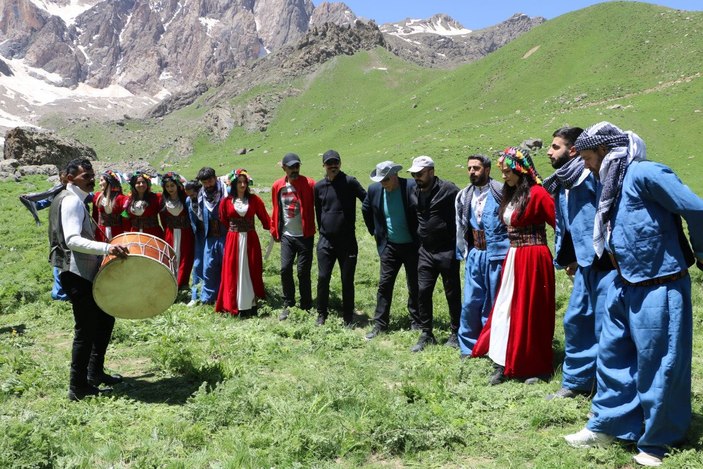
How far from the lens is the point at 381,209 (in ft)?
26.2

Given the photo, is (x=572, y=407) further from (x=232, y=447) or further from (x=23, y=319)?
(x=23, y=319)

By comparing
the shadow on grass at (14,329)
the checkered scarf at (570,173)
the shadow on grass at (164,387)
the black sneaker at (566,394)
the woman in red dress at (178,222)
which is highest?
the checkered scarf at (570,173)

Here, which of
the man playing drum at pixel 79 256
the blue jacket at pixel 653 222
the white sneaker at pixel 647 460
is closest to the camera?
the blue jacket at pixel 653 222

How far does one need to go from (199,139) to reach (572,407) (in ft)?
279

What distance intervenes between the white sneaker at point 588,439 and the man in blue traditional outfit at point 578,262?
0.87 meters

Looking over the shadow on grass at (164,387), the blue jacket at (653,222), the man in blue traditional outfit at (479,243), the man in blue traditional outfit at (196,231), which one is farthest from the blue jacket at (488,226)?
the man in blue traditional outfit at (196,231)

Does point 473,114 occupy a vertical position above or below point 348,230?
above

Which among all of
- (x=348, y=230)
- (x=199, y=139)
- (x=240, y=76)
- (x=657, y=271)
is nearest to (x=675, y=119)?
(x=348, y=230)

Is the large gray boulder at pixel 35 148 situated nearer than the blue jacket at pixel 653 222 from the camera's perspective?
No

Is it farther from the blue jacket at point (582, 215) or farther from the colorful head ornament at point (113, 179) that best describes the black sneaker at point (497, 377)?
the colorful head ornament at point (113, 179)

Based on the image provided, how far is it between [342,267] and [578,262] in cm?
409

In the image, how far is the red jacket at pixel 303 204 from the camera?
29.4 feet

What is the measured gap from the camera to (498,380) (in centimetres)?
599

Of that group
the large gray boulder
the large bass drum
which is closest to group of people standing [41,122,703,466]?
the large bass drum
